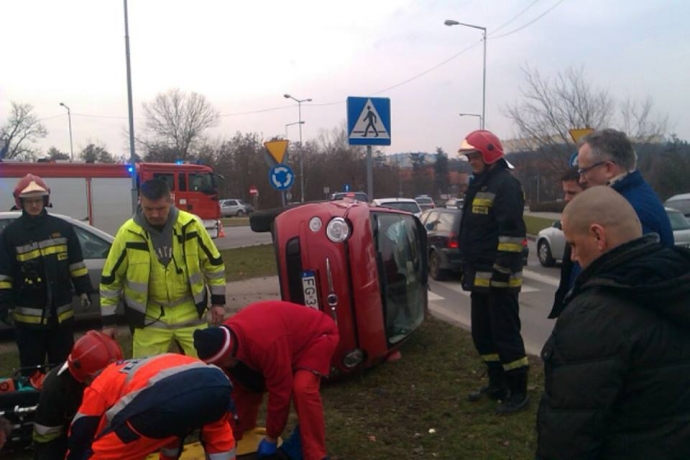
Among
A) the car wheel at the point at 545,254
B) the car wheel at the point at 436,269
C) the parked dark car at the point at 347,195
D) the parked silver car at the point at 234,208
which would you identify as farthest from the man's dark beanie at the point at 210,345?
the parked silver car at the point at 234,208

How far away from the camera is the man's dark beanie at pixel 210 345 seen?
3.46 metres

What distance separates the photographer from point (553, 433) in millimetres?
1936

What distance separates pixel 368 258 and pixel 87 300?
7.64 feet

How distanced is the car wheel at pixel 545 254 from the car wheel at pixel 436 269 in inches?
126

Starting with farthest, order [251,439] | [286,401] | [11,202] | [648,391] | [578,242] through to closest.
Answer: [11,202], [251,439], [286,401], [578,242], [648,391]

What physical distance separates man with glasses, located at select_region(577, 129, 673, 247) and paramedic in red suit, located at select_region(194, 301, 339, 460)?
190 cm

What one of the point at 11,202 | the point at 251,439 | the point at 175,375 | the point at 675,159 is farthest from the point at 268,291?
the point at 675,159

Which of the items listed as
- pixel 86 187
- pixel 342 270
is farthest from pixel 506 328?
pixel 86 187

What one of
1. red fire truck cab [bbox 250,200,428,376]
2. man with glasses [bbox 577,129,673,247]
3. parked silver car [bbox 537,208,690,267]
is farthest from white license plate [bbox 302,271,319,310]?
parked silver car [bbox 537,208,690,267]

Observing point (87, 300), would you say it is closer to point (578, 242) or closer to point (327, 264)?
point (327, 264)

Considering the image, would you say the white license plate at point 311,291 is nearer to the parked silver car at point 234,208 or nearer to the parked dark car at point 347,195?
the parked dark car at point 347,195

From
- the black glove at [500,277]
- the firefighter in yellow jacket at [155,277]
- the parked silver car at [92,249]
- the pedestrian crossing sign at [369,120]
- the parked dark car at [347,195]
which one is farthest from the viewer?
the pedestrian crossing sign at [369,120]

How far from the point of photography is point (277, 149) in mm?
11789

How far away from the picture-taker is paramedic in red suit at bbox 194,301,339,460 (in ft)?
11.8
